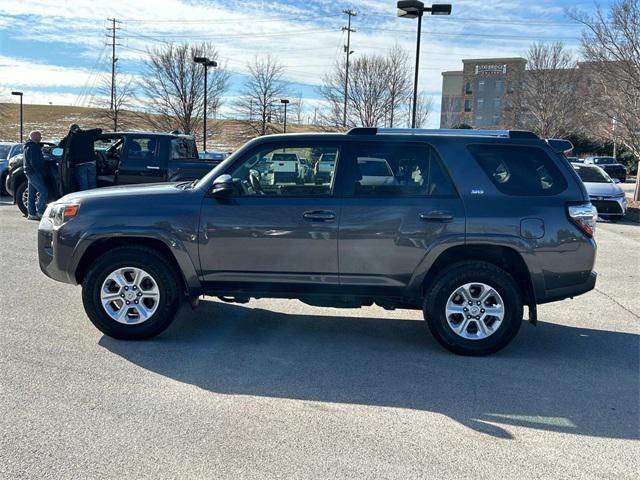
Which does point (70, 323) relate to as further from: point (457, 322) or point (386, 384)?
point (457, 322)

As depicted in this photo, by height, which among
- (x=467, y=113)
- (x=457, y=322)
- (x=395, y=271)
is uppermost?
(x=467, y=113)

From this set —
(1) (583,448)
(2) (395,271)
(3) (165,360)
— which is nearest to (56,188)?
(3) (165,360)

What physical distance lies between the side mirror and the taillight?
9.41ft

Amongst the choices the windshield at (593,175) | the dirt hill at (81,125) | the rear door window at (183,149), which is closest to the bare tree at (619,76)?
the windshield at (593,175)

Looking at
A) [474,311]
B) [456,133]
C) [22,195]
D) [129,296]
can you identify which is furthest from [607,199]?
[22,195]

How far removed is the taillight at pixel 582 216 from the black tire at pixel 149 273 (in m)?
3.45

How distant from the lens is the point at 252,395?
4.15 m

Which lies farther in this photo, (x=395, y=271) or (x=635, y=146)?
(x=635, y=146)

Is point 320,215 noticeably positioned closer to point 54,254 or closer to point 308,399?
point 308,399

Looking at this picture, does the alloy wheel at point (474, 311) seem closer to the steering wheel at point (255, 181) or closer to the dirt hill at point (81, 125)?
the steering wheel at point (255, 181)

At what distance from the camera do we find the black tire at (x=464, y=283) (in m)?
4.97

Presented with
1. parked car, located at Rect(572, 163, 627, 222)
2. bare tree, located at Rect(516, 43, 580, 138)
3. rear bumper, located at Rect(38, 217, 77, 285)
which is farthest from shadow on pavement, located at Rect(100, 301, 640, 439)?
bare tree, located at Rect(516, 43, 580, 138)

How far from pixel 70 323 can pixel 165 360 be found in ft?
4.77

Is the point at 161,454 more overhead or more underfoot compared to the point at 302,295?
more underfoot
